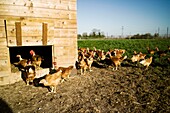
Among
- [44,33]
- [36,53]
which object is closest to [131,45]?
[36,53]

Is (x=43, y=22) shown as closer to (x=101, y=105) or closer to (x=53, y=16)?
(x=53, y=16)

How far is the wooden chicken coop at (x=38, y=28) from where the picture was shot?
17.2 feet

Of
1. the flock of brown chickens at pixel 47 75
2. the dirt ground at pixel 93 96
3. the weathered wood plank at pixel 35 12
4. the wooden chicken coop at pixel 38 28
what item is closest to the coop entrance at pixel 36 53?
the flock of brown chickens at pixel 47 75

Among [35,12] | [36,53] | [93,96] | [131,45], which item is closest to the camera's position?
[93,96]

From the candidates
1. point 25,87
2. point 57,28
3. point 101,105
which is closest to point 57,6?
point 57,28

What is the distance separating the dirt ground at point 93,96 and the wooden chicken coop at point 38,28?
3.06 feet

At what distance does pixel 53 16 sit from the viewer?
598 cm

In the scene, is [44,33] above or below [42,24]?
below

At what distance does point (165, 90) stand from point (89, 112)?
9.20 feet

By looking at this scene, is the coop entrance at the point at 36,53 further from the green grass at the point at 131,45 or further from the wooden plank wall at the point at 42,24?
the green grass at the point at 131,45

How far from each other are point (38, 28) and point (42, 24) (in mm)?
214

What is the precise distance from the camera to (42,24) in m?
5.75

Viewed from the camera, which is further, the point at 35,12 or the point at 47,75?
the point at 35,12

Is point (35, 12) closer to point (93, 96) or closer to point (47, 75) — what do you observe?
point (47, 75)
